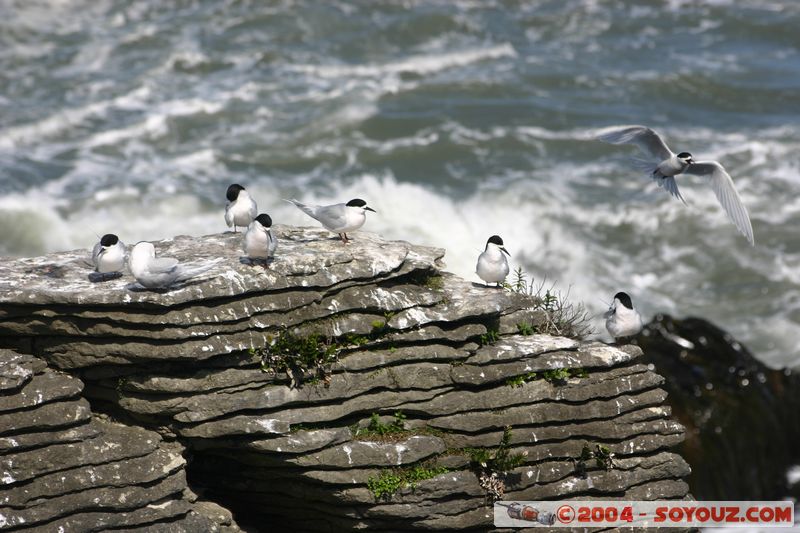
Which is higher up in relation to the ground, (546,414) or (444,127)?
(444,127)

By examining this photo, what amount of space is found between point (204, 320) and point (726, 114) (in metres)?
21.1

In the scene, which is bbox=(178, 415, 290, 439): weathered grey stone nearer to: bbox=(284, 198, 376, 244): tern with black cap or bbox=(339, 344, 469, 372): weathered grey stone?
bbox=(339, 344, 469, 372): weathered grey stone

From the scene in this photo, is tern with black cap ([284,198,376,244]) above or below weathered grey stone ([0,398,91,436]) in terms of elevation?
above

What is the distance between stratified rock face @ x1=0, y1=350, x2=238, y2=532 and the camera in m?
7.23

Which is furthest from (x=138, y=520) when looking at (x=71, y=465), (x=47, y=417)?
(x=47, y=417)

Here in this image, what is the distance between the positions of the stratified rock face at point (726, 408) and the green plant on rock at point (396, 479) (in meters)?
5.27

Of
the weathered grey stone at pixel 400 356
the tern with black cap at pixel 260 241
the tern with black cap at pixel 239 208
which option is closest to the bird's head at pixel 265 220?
the tern with black cap at pixel 260 241

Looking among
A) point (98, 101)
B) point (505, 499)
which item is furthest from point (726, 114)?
point (505, 499)

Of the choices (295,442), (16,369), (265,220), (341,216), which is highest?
(341,216)

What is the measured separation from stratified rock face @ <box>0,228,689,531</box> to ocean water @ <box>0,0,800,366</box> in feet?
28.2

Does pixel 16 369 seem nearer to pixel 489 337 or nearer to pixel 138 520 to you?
pixel 138 520

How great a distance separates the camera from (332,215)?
856cm

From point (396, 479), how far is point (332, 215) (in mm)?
2305

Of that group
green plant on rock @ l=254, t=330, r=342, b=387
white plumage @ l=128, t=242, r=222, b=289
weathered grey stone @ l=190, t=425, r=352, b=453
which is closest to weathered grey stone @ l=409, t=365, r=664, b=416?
weathered grey stone @ l=190, t=425, r=352, b=453
